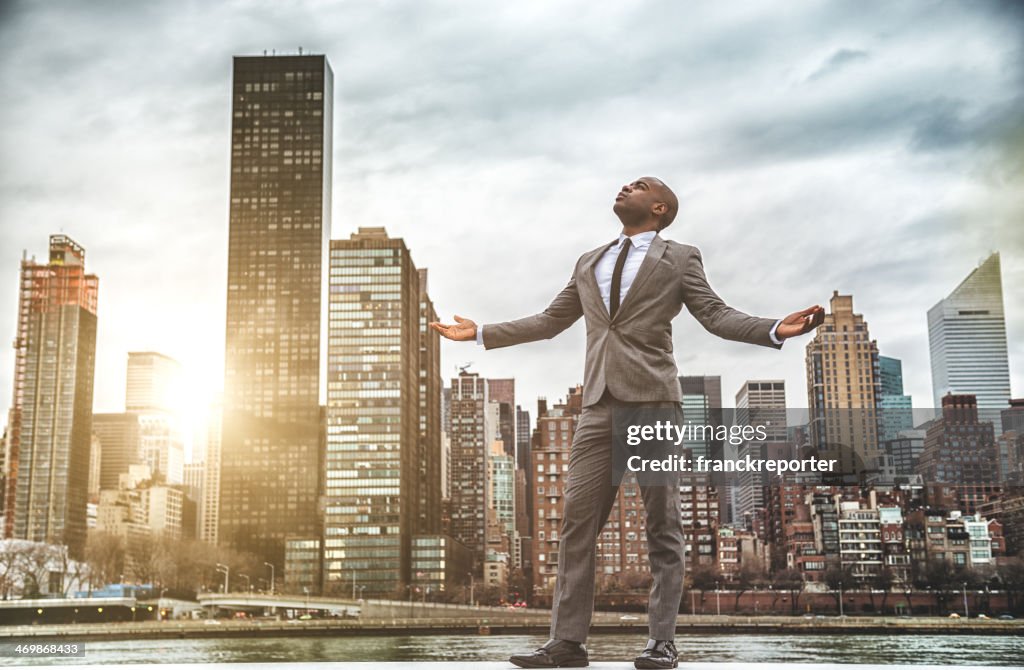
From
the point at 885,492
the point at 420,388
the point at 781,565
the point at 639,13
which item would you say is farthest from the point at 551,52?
the point at 420,388

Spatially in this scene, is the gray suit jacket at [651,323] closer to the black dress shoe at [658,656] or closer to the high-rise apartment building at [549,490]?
the black dress shoe at [658,656]

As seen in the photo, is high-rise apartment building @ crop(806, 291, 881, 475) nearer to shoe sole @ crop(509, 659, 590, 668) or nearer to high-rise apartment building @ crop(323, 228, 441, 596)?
high-rise apartment building @ crop(323, 228, 441, 596)

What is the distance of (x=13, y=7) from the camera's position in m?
6.26

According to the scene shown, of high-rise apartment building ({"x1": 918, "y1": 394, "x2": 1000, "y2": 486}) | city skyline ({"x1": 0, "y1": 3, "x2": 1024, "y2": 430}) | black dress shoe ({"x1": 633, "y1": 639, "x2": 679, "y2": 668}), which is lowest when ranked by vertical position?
black dress shoe ({"x1": 633, "y1": 639, "x2": 679, "y2": 668})

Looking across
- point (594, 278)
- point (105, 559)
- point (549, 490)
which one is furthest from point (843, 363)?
point (594, 278)

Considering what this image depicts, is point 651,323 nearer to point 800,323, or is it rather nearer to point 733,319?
point 733,319

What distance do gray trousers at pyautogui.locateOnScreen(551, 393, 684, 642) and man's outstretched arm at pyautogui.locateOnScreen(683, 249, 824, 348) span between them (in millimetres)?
416

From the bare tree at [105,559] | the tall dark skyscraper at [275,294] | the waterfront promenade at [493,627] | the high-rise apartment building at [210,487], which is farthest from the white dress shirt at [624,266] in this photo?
the high-rise apartment building at [210,487]

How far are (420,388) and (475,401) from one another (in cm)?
2124

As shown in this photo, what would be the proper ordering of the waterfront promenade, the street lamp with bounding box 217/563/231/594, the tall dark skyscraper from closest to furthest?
the waterfront promenade, the street lamp with bounding box 217/563/231/594, the tall dark skyscraper

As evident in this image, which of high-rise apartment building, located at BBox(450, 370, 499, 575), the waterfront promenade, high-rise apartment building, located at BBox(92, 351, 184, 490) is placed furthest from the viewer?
high-rise apartment building, located at BBox(92, 351, 184, 490)

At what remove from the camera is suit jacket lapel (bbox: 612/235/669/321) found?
2885 millimetres

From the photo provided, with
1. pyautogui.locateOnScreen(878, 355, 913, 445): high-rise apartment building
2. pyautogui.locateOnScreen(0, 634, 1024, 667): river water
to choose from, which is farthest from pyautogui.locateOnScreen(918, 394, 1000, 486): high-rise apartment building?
pyautogui.locateOnScreen(878, 355, 913, 445): high-rise apartment building

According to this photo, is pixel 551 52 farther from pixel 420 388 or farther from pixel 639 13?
pixel 420 388
